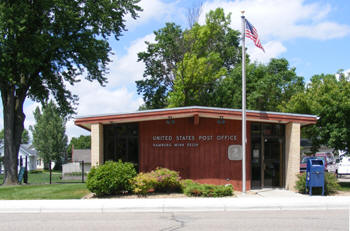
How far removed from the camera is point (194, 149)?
1617 cm

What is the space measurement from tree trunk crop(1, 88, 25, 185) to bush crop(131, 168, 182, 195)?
11.7 metres

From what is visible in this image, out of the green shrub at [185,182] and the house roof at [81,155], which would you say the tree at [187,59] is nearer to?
the green shrub at [185,182]

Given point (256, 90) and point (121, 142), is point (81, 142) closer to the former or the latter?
point (256, 90)

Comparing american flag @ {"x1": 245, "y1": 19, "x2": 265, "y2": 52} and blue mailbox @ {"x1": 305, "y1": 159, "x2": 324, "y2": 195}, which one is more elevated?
american flag @ {"x1": 245, "y1": 19, "x2": 265, "y2": 52}

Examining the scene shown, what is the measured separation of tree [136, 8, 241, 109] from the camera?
104 ft

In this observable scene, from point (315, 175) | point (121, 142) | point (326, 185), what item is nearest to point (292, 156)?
point (315, 175)

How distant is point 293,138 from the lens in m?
15.7

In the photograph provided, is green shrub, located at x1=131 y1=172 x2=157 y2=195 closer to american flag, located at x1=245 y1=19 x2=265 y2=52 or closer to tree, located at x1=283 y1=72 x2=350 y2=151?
american flag, located at x1=245 y1=19 x2=265 y2=52

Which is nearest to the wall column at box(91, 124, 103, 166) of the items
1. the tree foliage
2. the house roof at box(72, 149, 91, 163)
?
the tree foliage

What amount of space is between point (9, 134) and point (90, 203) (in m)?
12.9

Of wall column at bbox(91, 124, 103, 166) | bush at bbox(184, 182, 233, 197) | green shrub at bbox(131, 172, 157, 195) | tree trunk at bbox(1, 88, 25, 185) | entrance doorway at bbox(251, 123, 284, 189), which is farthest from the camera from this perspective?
tree trunk at bbox(1, 88, 25, 185)

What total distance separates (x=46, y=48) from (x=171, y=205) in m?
14.3

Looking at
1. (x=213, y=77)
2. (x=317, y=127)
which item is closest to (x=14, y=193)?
(x=317, y=127)

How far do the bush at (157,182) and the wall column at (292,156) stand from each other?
4.96 meters
